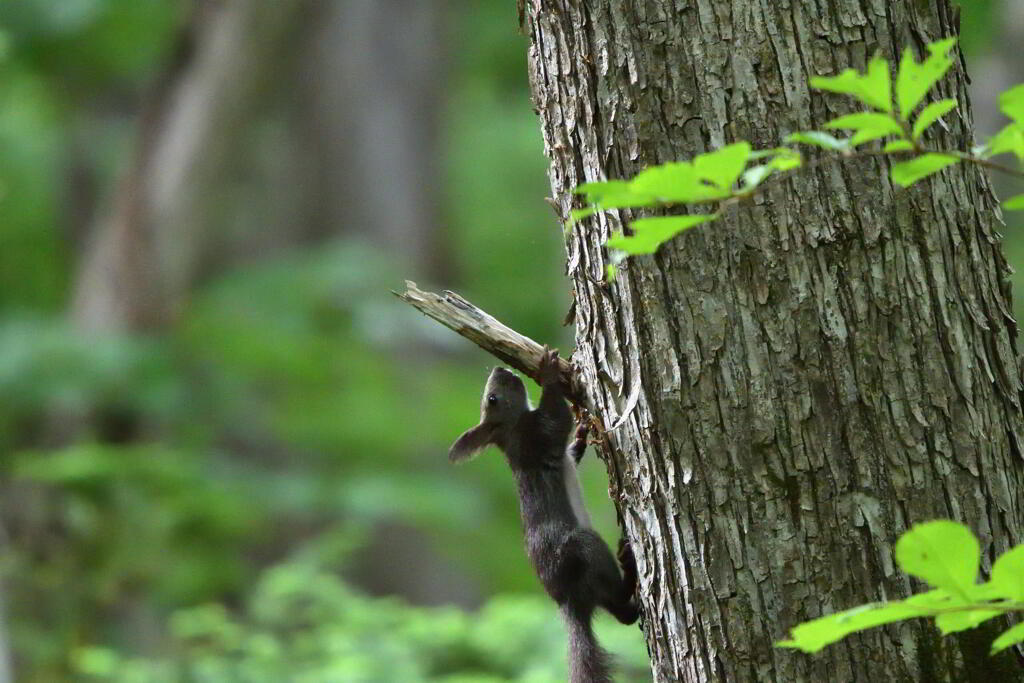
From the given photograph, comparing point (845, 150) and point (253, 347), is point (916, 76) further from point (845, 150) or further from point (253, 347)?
point (253, 347)

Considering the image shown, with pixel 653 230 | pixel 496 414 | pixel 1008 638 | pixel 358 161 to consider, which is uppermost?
pixel 358 161

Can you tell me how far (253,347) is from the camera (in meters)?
9.05

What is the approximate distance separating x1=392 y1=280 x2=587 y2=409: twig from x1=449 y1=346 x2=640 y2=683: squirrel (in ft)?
0.14

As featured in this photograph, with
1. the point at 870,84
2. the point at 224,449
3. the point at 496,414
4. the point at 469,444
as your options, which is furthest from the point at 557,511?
the point at 224,449

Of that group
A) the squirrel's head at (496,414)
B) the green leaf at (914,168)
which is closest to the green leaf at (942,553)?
the green leaf at (914,168)

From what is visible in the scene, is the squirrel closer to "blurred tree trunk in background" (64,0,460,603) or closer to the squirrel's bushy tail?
the squirrel's bushy tail

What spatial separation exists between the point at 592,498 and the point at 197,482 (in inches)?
169

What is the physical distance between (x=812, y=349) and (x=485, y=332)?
93 centimetres

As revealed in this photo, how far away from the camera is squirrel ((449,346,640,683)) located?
3252 mm

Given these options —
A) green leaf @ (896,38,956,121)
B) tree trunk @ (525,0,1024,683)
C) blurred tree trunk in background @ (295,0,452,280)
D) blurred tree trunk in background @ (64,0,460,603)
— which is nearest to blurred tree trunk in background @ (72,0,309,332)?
blurred tree trunk in background @ (64,0,460,603)

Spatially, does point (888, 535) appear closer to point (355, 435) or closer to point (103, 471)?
point (103, 471)

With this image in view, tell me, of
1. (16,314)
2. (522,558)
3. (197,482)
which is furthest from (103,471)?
(522,558)

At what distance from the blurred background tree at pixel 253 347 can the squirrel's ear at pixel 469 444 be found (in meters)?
1.16

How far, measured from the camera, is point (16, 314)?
31.2ft
